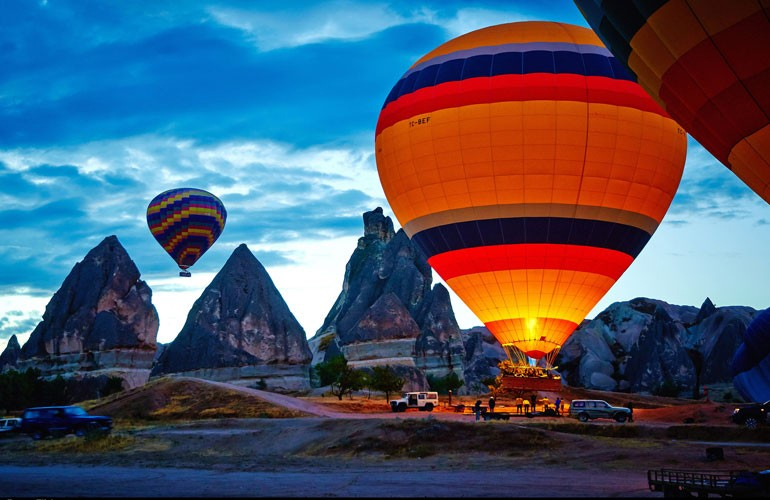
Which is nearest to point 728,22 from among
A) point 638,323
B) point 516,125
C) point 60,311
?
point 516,125

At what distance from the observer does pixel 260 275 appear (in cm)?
9500

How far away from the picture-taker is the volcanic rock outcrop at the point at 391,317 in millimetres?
108375

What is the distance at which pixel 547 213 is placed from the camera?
36594mm

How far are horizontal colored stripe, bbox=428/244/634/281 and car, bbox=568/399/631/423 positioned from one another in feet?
19.8

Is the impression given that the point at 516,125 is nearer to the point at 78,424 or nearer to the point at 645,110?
the point at 645,110

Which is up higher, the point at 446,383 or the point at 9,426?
the point at 446,383

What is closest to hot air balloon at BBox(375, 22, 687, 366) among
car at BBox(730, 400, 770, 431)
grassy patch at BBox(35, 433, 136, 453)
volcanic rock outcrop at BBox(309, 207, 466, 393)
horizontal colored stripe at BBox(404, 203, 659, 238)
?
horizontal colored stripe at BBox(404, 203, 659, 238)

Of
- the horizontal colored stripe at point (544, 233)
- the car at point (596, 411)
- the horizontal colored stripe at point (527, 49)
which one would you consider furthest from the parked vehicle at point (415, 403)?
the horizontal colored stripe at point (527, 49)

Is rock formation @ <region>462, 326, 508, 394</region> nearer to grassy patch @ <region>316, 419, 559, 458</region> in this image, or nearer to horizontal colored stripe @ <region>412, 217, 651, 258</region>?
horizontal colored stripe @ <region>412, 217, 651, 258</region>

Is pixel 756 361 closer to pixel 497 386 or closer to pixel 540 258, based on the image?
pixel 497 386

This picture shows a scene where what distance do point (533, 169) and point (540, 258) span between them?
13.4 feet

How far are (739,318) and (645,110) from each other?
78.2m

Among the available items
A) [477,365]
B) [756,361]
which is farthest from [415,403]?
[477,365]

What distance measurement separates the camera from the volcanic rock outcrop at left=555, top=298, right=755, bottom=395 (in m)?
94.6
